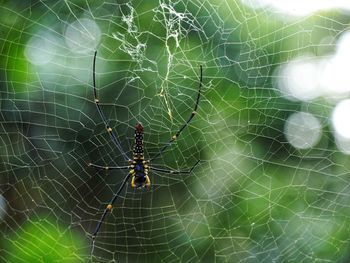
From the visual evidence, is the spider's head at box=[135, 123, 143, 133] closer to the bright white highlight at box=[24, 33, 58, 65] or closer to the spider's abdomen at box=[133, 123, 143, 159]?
the spider's abdomen at box=[133, 123, 143, 159]

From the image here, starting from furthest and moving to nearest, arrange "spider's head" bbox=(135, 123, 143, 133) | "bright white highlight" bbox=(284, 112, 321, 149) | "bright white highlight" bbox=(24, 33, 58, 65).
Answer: "bright white highlight" bbox=(284, 112, 321, 149) < "bright white highlight" bbox=(24, 33, 58, 65) < "spider's head" bbox=(135, 123, 143, 133)

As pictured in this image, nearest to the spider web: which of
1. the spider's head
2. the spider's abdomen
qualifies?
the spider's abdomen

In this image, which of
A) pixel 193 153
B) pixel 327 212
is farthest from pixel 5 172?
pixel 327 212

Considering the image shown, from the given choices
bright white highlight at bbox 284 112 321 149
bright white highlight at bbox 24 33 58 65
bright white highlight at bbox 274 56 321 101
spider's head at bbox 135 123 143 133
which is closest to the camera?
spider's head at bbox 135 123 143 133

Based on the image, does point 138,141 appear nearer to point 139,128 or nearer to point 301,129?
point 139,128

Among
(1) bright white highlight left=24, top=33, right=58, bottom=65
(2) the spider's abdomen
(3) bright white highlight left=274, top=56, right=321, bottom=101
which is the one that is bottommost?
(2) the spider's abdomen

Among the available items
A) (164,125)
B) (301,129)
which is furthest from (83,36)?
(301,129)
